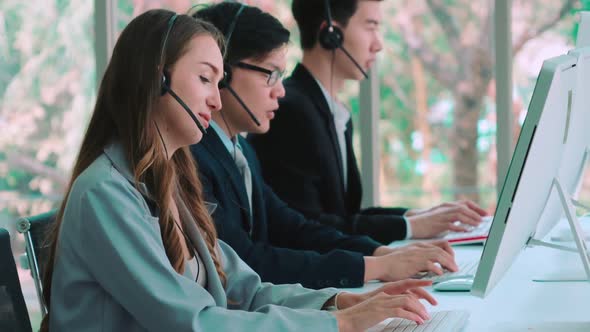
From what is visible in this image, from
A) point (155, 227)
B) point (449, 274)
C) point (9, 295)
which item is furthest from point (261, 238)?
point (9, 295)

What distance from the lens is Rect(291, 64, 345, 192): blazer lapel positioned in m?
2.74

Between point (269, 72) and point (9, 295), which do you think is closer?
point (9, 295)

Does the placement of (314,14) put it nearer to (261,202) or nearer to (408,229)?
(408,229)

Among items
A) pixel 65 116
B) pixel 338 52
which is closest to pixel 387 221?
pixel 338 52

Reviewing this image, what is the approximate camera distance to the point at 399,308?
136 cm

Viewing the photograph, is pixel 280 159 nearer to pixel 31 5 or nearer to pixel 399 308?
pixel 399 308

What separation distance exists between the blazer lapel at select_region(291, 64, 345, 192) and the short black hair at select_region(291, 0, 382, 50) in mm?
152

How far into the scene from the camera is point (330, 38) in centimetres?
283

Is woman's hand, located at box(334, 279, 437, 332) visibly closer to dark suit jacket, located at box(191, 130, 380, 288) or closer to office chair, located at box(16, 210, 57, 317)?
dark suit jacket, located at box(191, 130, 380, 288)

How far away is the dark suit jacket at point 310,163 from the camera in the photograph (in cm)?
252

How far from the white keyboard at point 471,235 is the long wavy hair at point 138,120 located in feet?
3.50

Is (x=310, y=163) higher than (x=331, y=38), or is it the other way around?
(x=331, y=38)

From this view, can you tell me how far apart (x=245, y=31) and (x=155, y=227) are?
2.82ft

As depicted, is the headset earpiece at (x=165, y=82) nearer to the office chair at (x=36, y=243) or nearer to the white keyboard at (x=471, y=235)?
the office chair at (x=36, y=243)
